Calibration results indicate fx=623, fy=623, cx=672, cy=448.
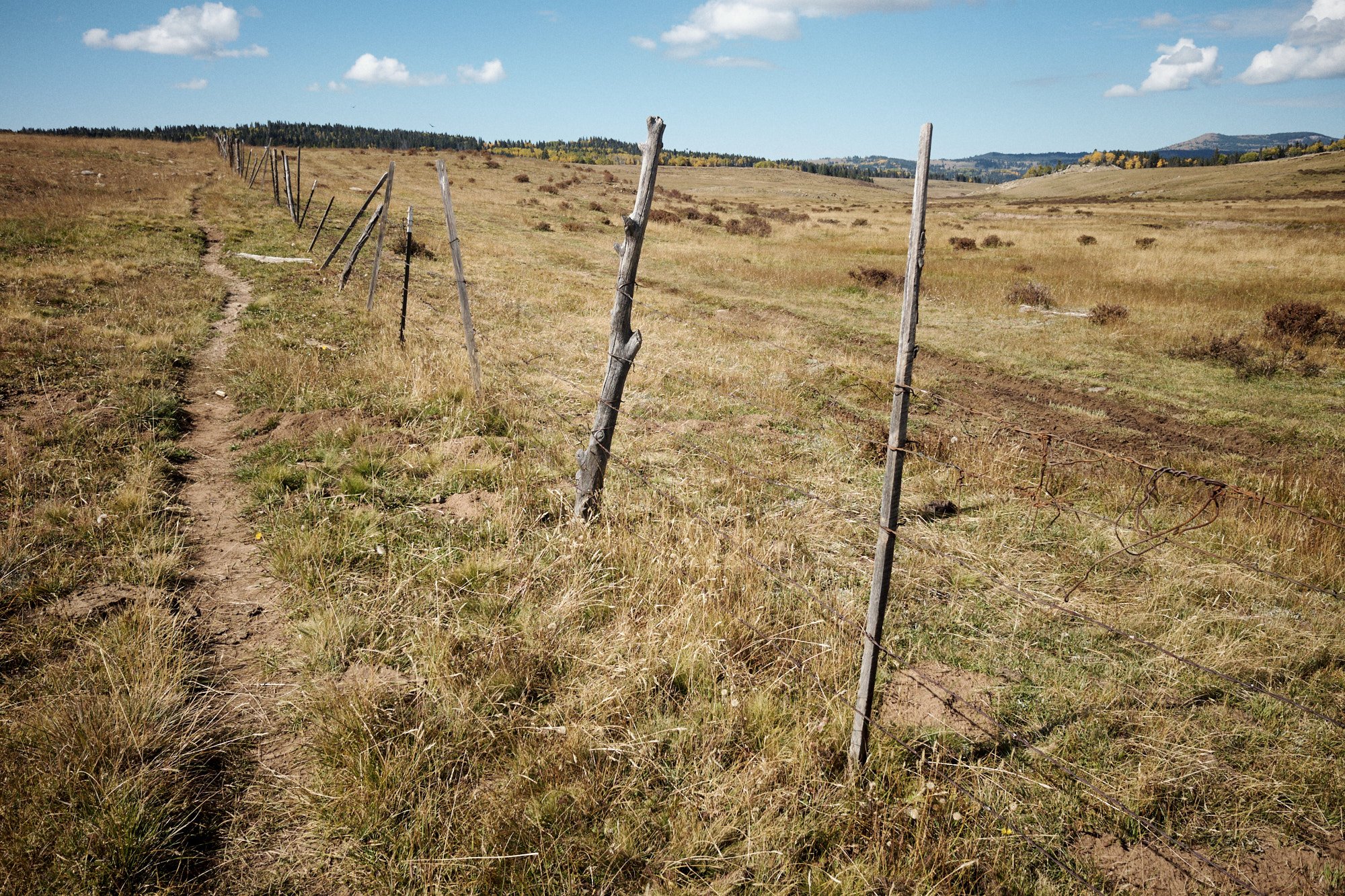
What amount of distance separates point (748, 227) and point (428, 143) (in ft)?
421

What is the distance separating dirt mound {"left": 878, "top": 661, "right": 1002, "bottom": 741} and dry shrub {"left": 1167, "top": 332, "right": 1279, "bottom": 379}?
1250 cm

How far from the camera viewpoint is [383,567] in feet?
14.9

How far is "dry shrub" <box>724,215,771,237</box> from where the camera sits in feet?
112

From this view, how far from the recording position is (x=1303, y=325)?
13602mm

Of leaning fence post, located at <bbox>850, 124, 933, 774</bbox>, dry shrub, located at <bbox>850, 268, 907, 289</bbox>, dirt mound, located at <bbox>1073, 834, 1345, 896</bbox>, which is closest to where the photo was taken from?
leaning fence post, located at <bbox>850, 124, 933, 774</bbox>

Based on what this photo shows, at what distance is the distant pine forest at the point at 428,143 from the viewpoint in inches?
4417

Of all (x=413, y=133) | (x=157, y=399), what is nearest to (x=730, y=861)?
(x=157, y=399)

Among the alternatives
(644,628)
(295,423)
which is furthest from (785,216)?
(644,628)

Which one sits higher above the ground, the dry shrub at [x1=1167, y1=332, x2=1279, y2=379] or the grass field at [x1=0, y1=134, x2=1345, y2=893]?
the dry shrub at [x1=1167, y1=332, x2=1279, y2=379]

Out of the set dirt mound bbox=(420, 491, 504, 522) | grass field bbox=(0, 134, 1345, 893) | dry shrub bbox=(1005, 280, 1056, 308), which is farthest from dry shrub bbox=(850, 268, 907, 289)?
dirt mound bbox=(420, 491, 504, 522)

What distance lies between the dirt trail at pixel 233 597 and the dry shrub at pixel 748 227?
30.7 m

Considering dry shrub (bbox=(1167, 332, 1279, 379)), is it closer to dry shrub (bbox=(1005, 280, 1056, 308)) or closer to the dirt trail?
dry shrub (bbox=(1005, 280, 1056, 308))

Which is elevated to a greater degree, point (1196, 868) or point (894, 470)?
point (894, 470)

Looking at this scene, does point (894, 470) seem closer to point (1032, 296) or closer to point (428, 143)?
point (1032, 296)
